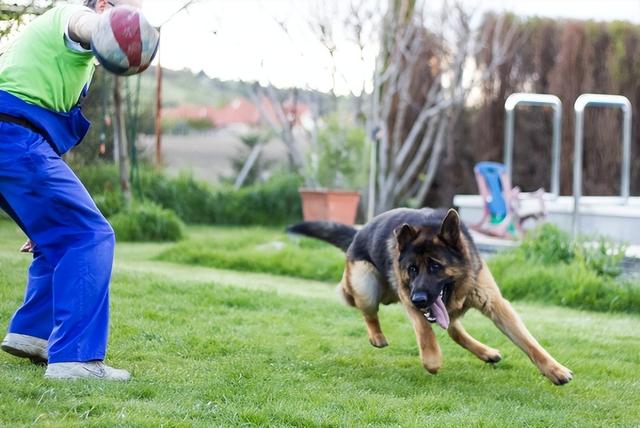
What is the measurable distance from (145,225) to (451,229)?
7.17m

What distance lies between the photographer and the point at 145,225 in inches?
440

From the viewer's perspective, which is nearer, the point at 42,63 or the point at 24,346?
the point at 42,63

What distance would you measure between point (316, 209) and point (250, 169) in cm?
459

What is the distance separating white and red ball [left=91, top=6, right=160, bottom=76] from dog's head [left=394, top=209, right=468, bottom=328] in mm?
1766

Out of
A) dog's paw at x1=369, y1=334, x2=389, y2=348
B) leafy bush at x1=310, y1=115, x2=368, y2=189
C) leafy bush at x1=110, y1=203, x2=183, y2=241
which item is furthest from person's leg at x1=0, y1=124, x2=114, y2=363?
leafy bush at x1=310, y1=115, x2=368, y2=189

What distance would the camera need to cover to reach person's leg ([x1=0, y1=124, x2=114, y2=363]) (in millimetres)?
3688

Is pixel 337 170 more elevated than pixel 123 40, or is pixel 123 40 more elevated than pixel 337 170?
pixel 123 40

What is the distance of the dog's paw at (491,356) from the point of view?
4906 millimetres

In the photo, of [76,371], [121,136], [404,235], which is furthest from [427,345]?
[121,136]

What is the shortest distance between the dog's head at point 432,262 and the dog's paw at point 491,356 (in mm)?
536

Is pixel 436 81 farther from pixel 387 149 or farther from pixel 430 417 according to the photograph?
pixel 430 417

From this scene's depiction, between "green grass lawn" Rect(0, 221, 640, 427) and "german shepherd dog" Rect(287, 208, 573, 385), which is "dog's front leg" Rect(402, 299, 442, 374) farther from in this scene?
"green grass lawn" Rect(0, 221, 640, 427)

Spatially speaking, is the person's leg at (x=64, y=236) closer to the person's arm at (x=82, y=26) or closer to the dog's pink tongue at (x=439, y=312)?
the person's arm at (x=82, y=26)

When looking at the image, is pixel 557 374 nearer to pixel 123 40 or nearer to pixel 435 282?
pixel 435 282
